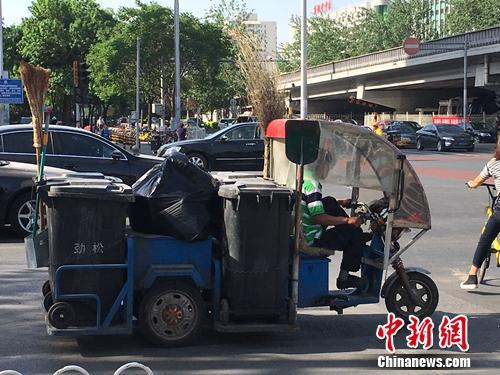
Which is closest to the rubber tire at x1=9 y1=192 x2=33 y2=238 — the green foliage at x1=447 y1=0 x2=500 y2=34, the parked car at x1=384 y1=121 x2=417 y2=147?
the parked car at x1=384 y1=121 x2=417 y2=147

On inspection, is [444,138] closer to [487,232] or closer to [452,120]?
[452,120]

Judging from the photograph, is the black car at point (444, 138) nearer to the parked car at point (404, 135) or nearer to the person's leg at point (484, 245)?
the parked car at point (404, 135)

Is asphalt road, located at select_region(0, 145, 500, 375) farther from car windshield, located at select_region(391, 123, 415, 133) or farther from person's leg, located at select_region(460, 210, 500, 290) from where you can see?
car windshield, located at select_region(391, 123, 415, 133)

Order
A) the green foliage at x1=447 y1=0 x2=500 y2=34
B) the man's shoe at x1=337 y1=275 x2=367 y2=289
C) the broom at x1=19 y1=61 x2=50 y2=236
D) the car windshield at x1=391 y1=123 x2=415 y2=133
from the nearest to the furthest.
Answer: the broom at x1=19 y1=61 x2=50 y2=236 → the man's shoe at x1=337 y1=275 x2=367 y2=289 → the car windshield at x1=391 y1=123 x2=415 y2=133 → the green foliage at x1=447 y1=0 x2=500 y2=34

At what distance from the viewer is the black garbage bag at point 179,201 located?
20.0 feet

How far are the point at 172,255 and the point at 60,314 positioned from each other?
3.22ft

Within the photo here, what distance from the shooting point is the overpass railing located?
2035 inches

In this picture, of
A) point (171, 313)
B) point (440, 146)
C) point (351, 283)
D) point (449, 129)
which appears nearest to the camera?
point (171, 313)

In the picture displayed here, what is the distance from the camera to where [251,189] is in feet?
19.6

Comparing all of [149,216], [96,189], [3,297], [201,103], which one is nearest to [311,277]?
[149,216]

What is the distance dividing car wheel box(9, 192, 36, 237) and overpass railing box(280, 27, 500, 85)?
92.7ft

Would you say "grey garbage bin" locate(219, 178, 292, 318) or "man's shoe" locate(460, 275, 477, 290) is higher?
"grey garbage bin" locate(219, 178, 292, 318)

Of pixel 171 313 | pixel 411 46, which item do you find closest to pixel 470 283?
pixel 171 313

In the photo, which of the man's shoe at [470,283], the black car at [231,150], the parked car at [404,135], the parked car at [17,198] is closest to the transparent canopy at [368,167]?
the man's shoe at [470,283]
